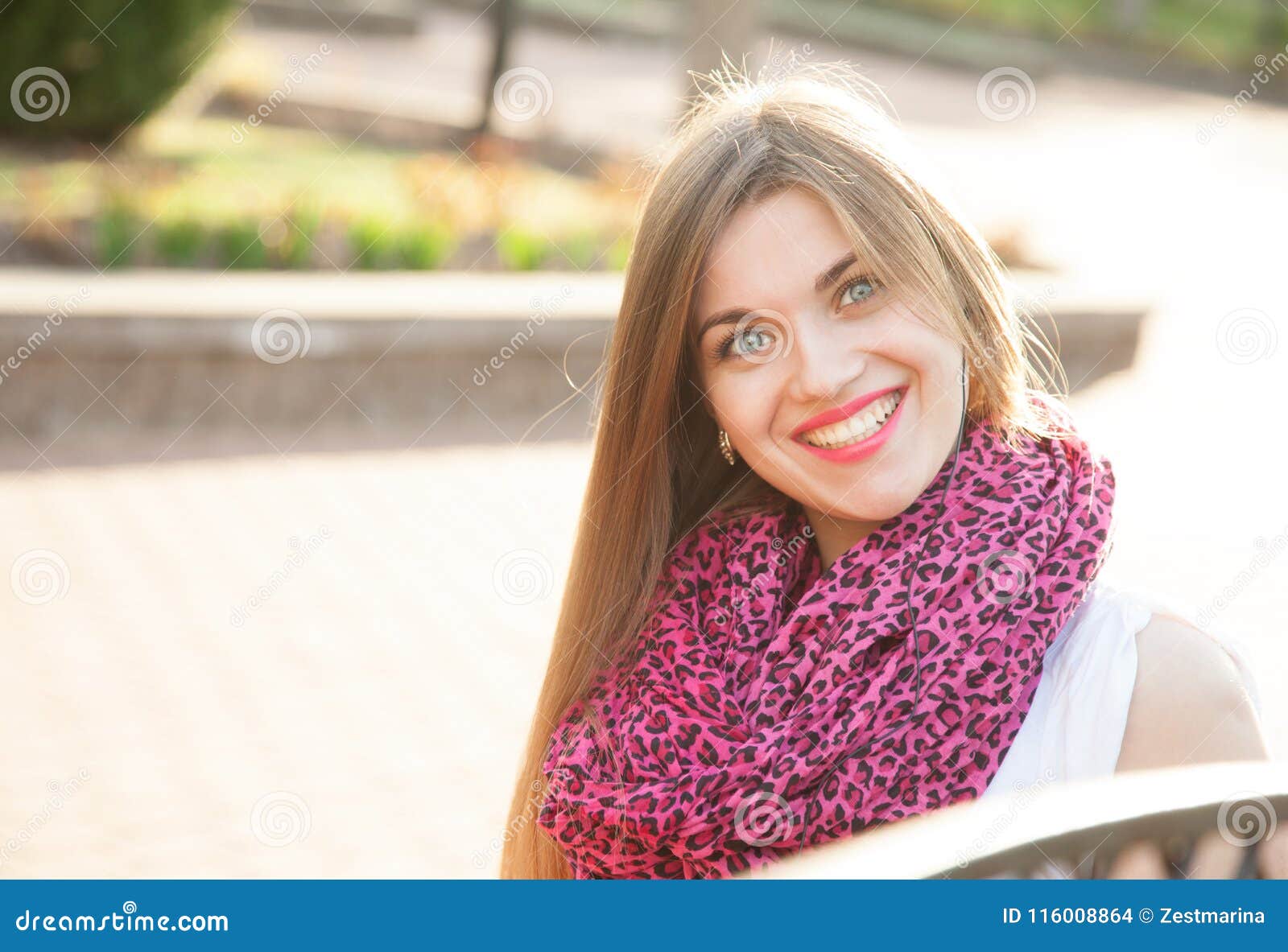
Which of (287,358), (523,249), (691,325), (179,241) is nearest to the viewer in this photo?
(691,325)

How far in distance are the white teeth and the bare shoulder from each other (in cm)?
50

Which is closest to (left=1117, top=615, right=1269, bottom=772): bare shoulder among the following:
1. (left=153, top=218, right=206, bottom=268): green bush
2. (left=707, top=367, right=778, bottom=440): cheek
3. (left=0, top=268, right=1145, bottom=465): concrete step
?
(left=707, top=367, right=778, bottom=440): cheek

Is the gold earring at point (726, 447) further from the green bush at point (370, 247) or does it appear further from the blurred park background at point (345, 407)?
the green bush at point (370, 247)

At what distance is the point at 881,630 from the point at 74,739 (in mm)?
3450

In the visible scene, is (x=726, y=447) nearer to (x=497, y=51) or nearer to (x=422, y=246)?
(x=422, y=246)

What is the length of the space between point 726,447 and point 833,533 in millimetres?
237

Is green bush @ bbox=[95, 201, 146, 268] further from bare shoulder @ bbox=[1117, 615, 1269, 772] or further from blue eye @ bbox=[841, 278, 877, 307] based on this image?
bare shoulder @ bbox=[1117, 615, 1269, 772]

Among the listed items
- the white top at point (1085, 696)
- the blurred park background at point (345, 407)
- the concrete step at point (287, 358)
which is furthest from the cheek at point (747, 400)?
the concrete step at point (287, 358)

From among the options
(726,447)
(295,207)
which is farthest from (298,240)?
(726,447)

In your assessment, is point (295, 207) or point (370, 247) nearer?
point (370, 247)

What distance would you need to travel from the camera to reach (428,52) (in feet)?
66.5

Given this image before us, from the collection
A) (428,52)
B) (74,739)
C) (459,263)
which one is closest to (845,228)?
(74,739)

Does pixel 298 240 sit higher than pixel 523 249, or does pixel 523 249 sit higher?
pixel 298 240

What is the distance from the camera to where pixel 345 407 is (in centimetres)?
816
